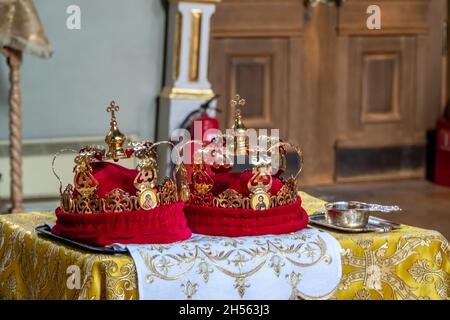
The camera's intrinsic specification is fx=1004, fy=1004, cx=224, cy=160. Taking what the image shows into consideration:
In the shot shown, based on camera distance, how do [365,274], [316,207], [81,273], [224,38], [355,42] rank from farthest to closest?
[355,42] → [224,38] → [316,207] → [365,274] → [81,273]

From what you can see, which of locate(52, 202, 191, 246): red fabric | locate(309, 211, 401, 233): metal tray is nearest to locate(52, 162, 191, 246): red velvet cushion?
locate(52, 202, 191, 246): red fabric

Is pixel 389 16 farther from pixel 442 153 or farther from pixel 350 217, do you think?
pixel 350 217

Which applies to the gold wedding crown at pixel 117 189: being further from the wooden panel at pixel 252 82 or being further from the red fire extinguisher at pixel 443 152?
the red fire extinguisher at pixel 443 152

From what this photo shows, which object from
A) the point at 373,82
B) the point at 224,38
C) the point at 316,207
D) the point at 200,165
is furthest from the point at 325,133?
the point at 200,165

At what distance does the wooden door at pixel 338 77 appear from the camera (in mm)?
6352

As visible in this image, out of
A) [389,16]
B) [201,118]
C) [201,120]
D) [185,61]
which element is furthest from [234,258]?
[389,16]

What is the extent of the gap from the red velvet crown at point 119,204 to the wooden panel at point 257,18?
143 inches

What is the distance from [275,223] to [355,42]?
4191 millimetres

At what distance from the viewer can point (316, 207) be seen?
3129 millimetres

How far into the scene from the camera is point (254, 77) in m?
6.43

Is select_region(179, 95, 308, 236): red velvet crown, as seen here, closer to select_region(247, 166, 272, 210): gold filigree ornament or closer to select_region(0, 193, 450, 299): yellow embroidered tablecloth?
select_region(247, 166, 272, 210): gold filigree ornament

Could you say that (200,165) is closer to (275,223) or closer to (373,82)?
(275,223)

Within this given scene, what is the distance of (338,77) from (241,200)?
4133 mm

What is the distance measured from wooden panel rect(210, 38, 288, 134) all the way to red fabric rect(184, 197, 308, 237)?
3629 millimetres
